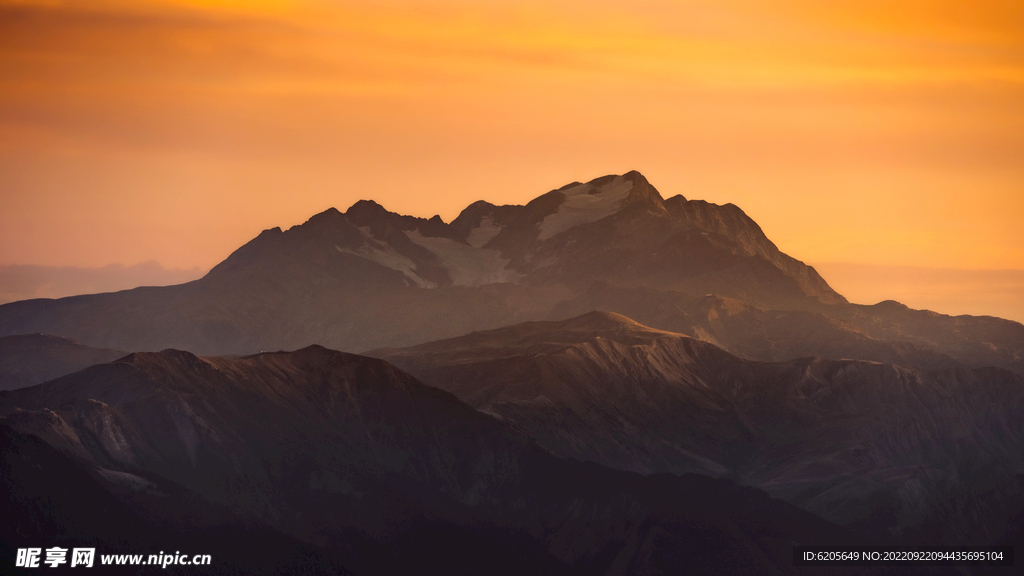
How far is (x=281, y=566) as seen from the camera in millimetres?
180000

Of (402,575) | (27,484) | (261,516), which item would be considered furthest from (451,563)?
(27,484)

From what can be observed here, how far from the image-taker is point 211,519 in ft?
610

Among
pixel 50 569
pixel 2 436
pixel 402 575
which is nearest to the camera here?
pixel 50 569

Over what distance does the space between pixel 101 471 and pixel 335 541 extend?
27955mm

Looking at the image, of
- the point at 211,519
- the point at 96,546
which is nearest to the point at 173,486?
the point at 211,519

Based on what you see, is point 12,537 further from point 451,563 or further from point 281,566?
point 451,563

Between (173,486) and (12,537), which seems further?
(173,486)

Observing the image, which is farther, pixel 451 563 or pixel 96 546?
pixel 451 563

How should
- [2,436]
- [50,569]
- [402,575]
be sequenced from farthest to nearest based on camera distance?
[402,575]
[2,436]
[50,569]

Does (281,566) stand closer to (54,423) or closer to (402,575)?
(402,575)

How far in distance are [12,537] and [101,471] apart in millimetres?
22376

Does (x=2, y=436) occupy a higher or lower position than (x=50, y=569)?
higher

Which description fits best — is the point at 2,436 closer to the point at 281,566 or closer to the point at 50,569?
the point at 50,569

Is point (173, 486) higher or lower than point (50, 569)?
higher
